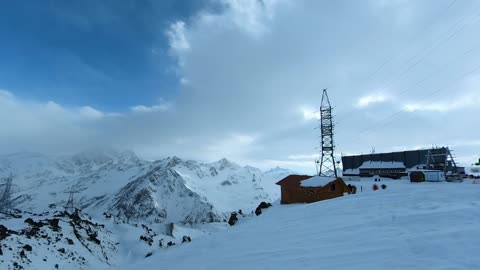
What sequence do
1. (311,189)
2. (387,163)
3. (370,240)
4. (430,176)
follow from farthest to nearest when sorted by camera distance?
(387,163) → (311,189) → (430,176) → (370,240)

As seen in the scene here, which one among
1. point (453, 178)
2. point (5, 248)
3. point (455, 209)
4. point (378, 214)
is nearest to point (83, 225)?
point (5, 248)

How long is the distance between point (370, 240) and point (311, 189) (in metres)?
26.3

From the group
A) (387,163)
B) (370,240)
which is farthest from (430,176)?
(370,240)

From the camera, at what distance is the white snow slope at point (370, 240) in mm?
7438

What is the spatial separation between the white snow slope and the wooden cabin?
18.8 metres

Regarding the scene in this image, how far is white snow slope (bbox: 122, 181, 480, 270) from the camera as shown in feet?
24.4

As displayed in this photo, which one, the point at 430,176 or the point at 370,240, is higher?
the point at 430,176

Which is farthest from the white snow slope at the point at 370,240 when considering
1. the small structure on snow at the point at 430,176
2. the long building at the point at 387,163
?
the long building at the point at 387,163

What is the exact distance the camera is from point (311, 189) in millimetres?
34875

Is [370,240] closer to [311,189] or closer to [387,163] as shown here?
[311,189]

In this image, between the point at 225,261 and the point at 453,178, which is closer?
the point at 225,261

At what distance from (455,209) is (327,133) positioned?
140 ft

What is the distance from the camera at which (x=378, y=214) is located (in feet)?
41.4

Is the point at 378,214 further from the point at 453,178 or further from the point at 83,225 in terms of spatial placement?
the point at 83,225
